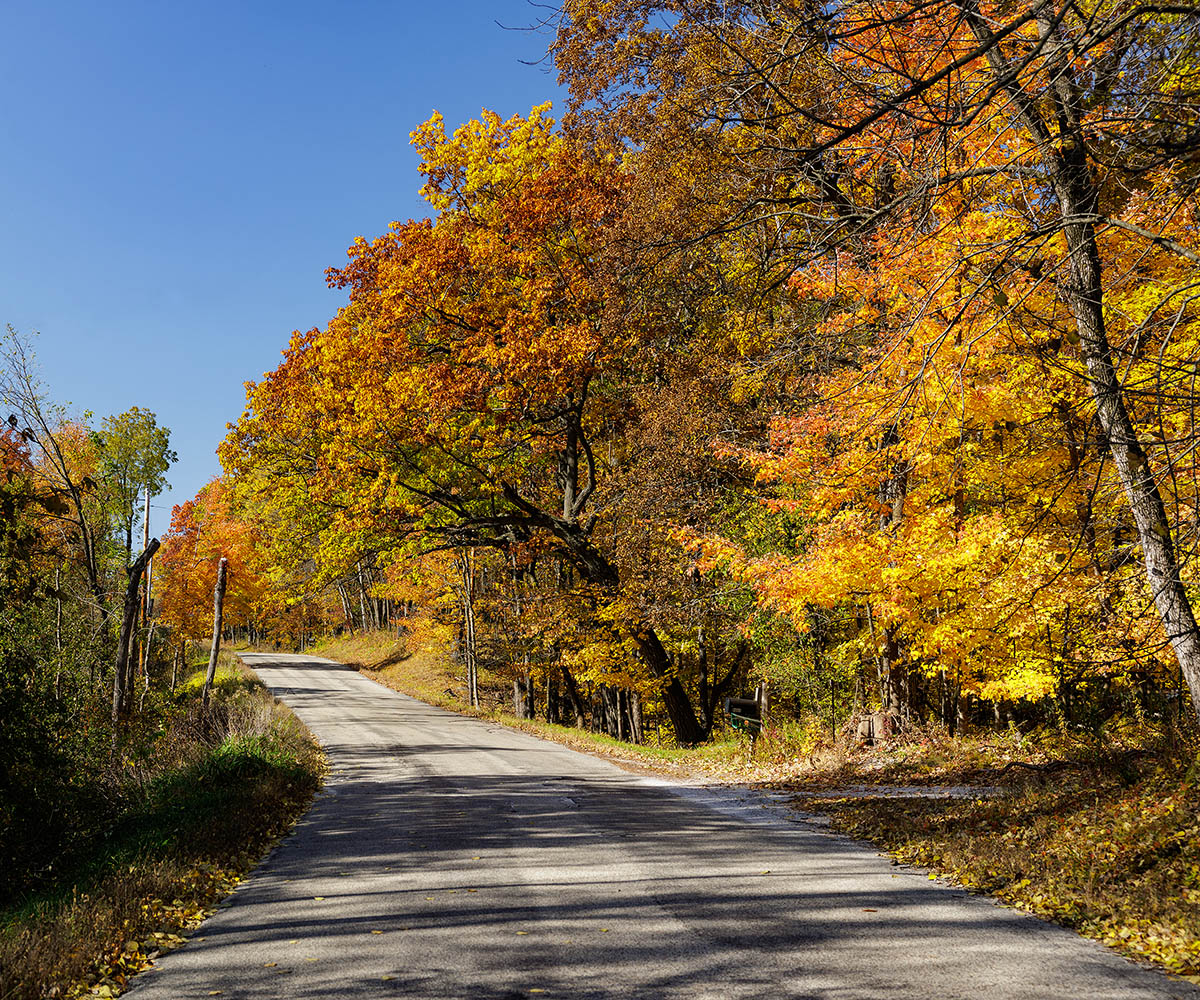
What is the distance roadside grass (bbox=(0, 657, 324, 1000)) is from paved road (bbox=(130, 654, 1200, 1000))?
0.39 meters

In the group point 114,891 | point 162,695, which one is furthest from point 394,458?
point 114,891

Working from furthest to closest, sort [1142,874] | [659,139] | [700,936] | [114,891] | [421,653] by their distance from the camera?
[421,653] → [659,139] → [114,891] → [1142,874] → [700,936]

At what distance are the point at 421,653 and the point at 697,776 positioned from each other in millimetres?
33430

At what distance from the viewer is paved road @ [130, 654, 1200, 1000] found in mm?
4879

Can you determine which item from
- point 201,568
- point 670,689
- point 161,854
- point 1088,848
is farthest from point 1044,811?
point 201,568

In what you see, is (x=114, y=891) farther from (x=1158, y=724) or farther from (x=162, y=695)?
(x=162, y=695)

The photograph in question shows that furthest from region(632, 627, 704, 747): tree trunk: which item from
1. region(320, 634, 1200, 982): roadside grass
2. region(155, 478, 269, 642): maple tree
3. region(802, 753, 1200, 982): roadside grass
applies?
region(155, 478, 269, 642): maple tree

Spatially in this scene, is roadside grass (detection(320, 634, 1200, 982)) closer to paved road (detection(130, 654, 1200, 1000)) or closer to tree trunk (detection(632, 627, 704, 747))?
paved road (detection(130, 654, 1200, 1000))

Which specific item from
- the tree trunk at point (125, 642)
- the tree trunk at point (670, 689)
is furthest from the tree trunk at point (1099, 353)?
the tree trunk at point (125, 642)

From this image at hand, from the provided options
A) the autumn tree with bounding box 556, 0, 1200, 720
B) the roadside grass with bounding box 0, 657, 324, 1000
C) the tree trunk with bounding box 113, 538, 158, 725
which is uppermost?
the autumn tree with bounding box 556, 0, 1200, 720

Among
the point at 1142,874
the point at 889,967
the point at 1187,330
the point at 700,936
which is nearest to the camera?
the point at 889,967

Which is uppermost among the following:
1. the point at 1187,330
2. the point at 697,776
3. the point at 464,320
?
the point at 464,320

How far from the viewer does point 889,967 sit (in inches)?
199

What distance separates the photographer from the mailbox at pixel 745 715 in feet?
60.2
